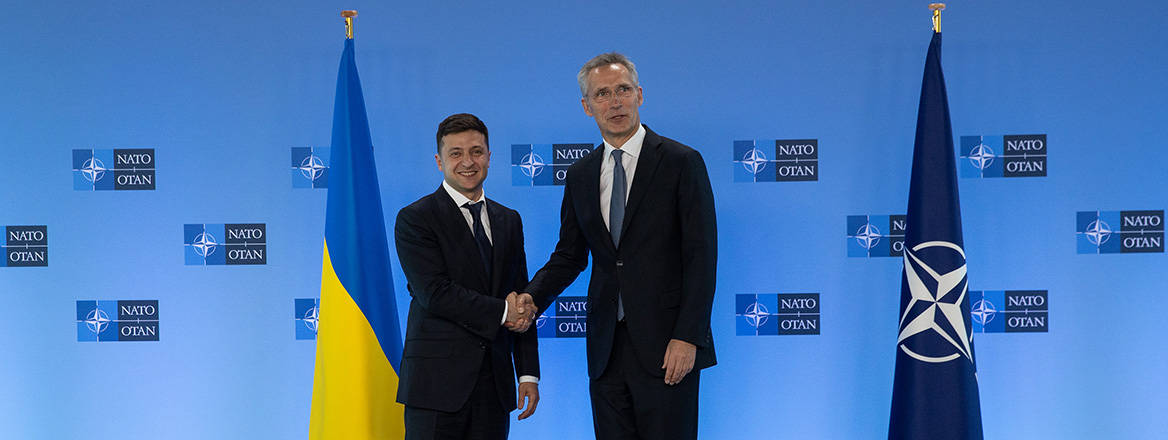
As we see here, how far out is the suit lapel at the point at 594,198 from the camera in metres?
2.35

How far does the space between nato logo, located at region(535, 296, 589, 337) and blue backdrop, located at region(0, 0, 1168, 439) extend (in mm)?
58

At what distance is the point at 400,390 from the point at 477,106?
134 cm

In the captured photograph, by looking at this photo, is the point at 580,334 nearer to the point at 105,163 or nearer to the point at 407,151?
the point at 407,151

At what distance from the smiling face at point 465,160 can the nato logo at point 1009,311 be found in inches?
86.1

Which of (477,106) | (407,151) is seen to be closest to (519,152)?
(477,106)

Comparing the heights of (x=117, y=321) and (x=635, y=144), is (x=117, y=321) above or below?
below

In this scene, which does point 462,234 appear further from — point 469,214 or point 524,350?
point 524,350

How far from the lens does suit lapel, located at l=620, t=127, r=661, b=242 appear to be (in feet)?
7.54

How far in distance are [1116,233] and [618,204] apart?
234 cm

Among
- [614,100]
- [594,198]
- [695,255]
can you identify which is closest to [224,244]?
[594,198]

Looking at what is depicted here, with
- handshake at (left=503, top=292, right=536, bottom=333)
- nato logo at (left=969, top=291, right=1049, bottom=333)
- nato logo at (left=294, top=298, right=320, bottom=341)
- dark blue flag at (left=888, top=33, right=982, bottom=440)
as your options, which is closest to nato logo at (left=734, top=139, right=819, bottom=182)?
dark blue flag at (left=888, top=33, right=982, bottom=440)

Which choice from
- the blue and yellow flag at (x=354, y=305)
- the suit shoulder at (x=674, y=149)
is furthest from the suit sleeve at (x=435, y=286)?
the suit shoulder at (x=674, y=149)

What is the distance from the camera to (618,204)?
7.70 feet

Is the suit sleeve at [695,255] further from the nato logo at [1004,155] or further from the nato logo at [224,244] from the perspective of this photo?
the nato logo at [224,244]
